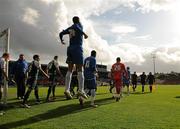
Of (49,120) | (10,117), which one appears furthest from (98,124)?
(10,117)

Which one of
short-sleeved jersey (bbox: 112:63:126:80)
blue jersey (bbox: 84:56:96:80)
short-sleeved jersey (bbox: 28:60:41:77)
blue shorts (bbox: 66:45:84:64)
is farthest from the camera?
short-sleeved jersey (bbox: 112:63:126:80)

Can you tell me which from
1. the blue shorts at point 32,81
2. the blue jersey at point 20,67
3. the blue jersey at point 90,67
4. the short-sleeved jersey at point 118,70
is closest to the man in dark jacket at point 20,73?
the blue jersey at point 20,67

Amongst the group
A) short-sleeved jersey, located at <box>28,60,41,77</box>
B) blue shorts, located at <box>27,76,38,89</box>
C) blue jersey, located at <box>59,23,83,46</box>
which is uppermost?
blue jersey, located at <box>59,23,83,46</box>

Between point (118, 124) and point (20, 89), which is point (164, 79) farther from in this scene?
point (118, 124)

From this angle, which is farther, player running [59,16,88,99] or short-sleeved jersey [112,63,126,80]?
short-sleeved jersey [112,63,126,80]

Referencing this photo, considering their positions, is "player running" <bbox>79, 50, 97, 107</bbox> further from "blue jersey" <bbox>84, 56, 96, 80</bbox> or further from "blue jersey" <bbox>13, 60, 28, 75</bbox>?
"blue jersey" <bbox>13, 60, 28, 75</bbox>

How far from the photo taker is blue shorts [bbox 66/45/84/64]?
1080 centimetres

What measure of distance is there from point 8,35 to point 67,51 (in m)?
5.65

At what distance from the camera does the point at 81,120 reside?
11023 millimetres

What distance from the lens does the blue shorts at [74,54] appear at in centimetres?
1080

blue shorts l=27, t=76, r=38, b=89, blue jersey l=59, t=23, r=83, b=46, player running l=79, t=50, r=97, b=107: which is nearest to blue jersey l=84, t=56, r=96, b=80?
player running l=79, t=50, r=97, b=107

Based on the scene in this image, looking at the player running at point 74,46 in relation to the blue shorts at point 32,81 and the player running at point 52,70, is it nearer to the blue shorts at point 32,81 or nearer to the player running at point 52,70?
the blue shorts at point 32,81

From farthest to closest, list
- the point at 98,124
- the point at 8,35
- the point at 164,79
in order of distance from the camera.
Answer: the point at 164,79
the point at 8,35
the point at 98,124

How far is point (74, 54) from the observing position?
10.8 m
